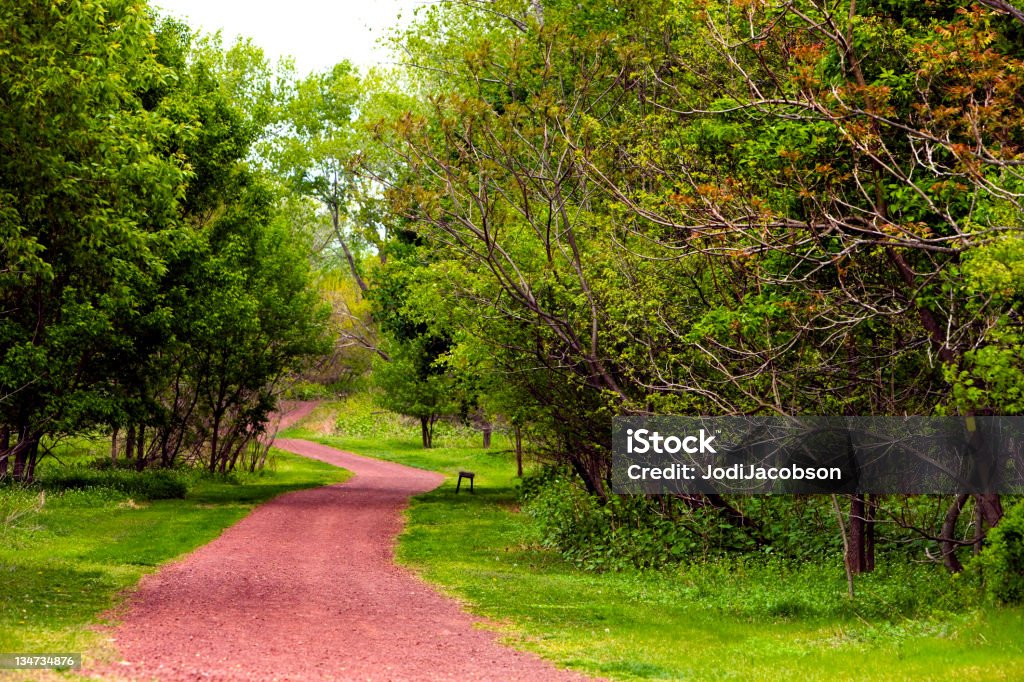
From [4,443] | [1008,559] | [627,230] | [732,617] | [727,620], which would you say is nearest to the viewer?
[1008,559]

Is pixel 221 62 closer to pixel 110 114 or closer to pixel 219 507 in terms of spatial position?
pixel 219 507

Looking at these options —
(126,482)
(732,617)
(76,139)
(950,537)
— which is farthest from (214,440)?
(950,537)

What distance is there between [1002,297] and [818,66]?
13.8 ft

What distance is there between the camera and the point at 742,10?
13.2m

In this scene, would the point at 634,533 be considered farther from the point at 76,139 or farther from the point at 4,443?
the point at 4,443

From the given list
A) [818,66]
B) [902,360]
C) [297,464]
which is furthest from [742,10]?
[297,464]

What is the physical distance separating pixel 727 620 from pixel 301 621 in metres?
5.33

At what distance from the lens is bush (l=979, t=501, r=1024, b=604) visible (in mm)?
12266

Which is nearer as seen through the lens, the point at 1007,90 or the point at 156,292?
the point at 1007,90

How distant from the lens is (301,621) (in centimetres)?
1332

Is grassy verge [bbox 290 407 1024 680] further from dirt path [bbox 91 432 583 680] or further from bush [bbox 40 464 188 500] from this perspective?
bush [bbox 40 464 188 500]

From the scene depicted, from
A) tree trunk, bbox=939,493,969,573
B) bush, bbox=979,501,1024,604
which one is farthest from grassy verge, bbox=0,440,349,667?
tree trunk, bbox=939,493,969,573

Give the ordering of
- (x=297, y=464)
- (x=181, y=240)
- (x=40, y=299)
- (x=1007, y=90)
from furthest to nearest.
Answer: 1. (x=297, y=464)
2. (x=181, y=240)
3. (x=40, y=299)
4. (x=1007, y=90)

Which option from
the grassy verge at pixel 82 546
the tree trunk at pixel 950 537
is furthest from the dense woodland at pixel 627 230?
the grassy verge at pixel 82 546
